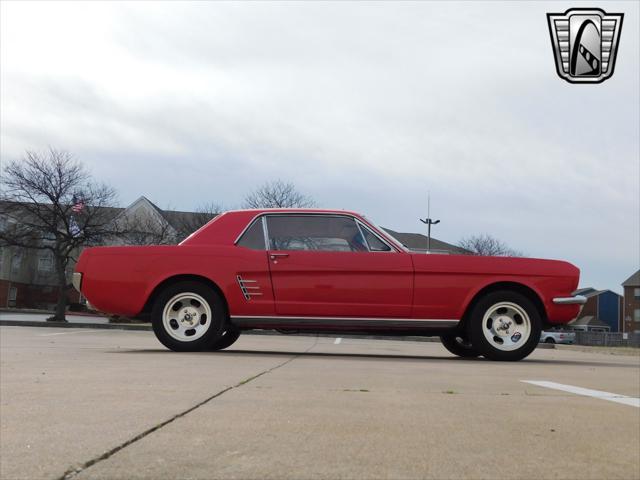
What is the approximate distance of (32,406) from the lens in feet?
10.4

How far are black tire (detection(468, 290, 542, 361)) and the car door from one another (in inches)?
28.8

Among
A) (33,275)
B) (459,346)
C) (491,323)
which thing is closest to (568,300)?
(491,323)

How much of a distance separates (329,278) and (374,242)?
2.09 ft

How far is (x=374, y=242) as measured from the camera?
715cm

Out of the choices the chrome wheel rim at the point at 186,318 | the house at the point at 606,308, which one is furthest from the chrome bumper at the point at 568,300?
the house at the point at 606,308

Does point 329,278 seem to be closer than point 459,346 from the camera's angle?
Yes

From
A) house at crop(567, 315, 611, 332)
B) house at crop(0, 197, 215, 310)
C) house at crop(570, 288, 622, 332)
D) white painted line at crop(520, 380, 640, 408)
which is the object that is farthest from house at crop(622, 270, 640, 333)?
white painted line at crop(520, 380, 640, 408)

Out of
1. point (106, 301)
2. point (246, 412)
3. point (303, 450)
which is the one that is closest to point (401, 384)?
point (246, 412)

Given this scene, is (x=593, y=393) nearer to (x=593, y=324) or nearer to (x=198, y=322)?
(x=198, y=322)

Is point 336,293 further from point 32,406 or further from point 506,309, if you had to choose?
point 32,406

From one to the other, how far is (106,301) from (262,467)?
17.8 ft

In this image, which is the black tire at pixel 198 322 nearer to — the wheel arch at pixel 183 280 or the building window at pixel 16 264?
the wheel arch at pixel 183 280

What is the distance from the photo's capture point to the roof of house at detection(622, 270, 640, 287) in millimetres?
85250

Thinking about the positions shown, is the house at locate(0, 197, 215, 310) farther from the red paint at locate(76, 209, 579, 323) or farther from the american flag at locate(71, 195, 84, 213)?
the red paint at locate(76, 209, 579, 323)
